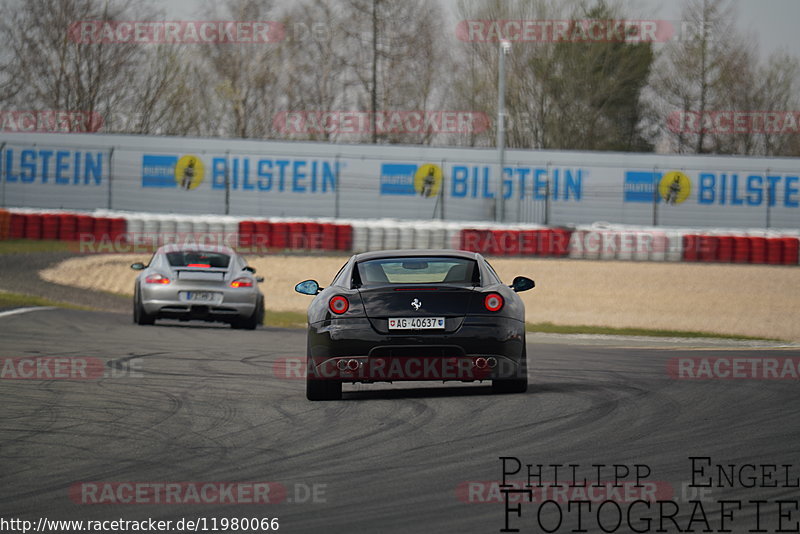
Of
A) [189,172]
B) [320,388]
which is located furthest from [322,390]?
[189,172]

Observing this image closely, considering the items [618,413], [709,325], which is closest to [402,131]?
[709,325]

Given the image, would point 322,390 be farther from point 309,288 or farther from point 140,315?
point 140,315

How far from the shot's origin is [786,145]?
2435 inches

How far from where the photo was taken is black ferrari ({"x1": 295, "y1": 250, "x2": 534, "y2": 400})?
30.0 feet

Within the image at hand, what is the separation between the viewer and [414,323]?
9.14 meters

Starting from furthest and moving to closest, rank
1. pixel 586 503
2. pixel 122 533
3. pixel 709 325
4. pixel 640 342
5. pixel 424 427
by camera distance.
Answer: pixel 709 325 < pixel 640 342 < pixel 424 427 < pixel 586 503 < pixel 122 533

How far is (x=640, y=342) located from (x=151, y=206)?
85.6ft

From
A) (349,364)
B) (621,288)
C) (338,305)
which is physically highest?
(338,305)

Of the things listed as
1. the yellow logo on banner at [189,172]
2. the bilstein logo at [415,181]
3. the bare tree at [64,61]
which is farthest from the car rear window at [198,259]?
the bare tree at [64,61]

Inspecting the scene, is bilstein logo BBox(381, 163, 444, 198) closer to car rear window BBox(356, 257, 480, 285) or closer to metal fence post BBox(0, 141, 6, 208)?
metal fence post BBox(0, 141, 6, 208)

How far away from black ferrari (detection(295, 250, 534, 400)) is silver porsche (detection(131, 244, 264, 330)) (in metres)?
8.22

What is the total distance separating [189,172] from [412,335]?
112 ft

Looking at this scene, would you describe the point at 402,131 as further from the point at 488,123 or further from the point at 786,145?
the point at 786,145

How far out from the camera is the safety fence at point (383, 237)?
36250 millimetres
